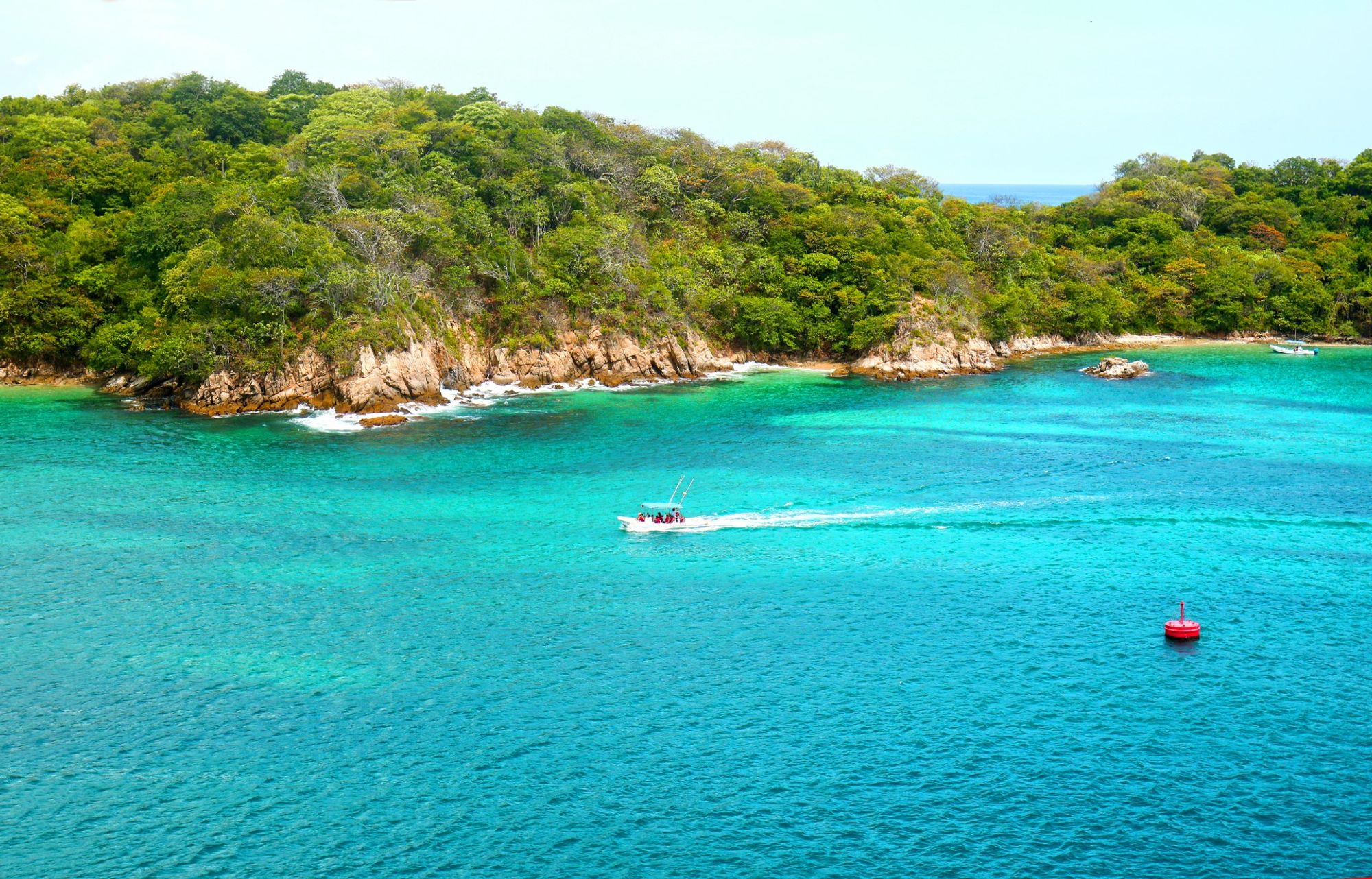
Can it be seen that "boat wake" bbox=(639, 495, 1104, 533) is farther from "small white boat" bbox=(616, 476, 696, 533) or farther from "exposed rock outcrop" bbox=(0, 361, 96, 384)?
"exposed rock outcrop" bbox=(0, 361, 96, 384)

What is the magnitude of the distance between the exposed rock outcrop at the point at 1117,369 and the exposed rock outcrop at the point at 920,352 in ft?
27.8

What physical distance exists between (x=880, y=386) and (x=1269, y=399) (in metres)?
28.4

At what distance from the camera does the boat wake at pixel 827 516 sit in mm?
48562

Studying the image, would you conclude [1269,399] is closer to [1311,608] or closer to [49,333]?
[1311,608]

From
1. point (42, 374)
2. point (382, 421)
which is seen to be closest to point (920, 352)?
point (382, 421)

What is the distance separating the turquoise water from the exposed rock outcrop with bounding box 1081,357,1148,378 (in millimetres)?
25466

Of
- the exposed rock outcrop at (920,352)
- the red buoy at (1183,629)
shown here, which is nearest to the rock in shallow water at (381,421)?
the exposed rock outcrop at (920,352)

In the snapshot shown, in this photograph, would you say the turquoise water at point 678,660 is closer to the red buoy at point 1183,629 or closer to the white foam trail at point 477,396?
the red buoy at point 1183,629

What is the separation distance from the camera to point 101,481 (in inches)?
2121

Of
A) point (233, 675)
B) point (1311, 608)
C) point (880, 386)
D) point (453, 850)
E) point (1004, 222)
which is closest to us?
point (453, 850)

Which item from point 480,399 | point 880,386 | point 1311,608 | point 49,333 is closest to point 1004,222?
point 880,386

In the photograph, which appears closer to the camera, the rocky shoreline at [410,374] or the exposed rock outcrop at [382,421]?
the exposed rock outcrop at [382,421]

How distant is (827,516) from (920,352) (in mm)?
43126

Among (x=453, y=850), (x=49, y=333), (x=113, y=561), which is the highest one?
(x=49, y=333)
